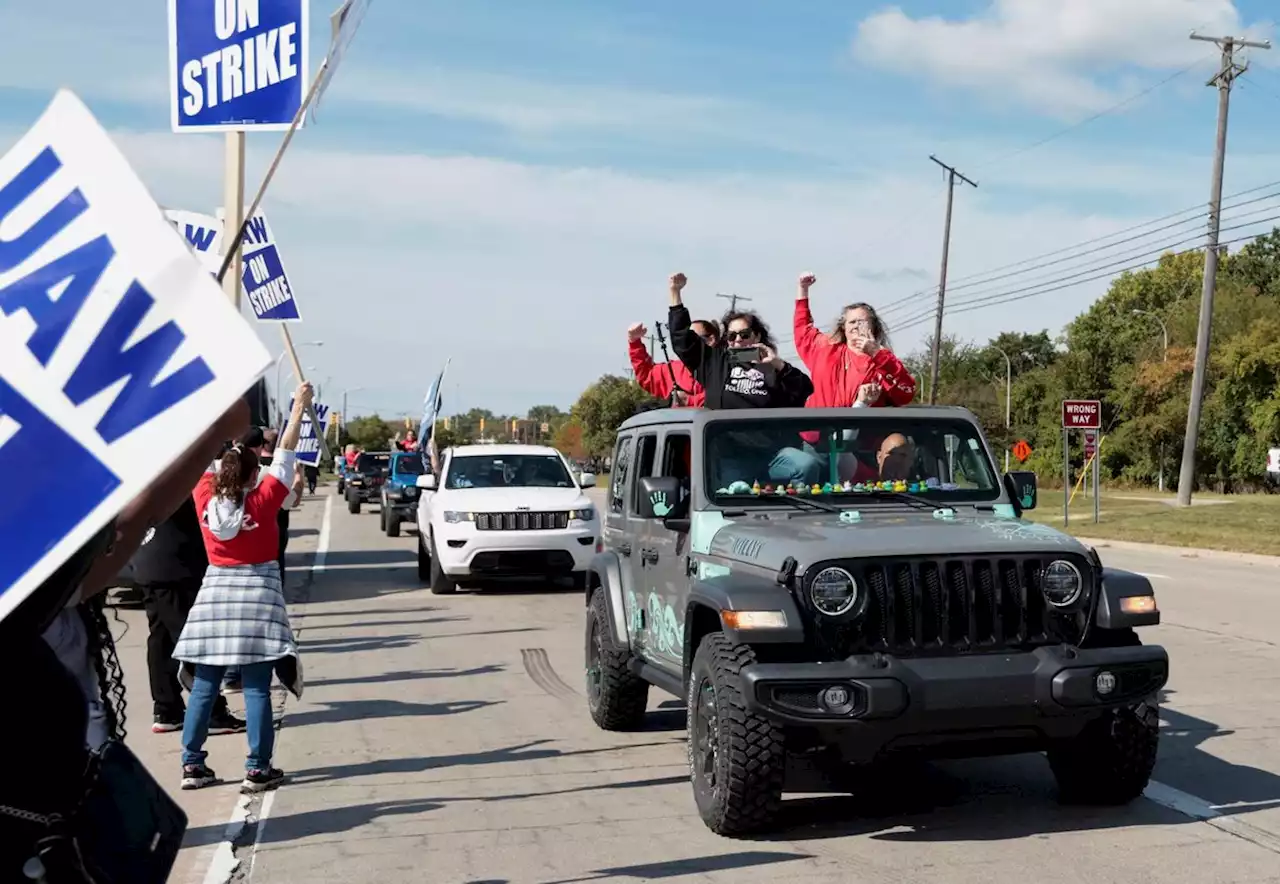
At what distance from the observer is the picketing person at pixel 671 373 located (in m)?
8.70

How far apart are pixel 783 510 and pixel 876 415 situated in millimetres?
748

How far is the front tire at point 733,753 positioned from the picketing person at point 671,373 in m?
2.58

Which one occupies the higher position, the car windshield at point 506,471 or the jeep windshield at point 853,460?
the jeep windshield at point 853,460

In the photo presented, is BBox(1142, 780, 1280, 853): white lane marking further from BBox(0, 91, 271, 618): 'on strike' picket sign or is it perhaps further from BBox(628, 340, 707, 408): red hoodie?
BBox(0, 91, 271, 618): 'on strike' picket sign

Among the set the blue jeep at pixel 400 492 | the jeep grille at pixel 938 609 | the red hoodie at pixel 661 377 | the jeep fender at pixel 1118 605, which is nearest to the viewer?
the jeep grille at pixel 938 609

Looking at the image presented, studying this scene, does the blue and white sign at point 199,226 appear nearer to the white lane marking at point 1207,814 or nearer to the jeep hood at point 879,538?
the jeep hood at point 879,538

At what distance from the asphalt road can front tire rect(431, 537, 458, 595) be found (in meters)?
6.01

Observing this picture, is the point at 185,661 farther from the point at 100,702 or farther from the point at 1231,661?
the point at 1231,661

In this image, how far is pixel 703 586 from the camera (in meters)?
6.31

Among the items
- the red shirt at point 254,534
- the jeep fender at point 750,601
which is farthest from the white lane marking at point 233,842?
the jeep fender at point 750,601

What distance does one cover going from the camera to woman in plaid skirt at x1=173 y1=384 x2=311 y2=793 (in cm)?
713

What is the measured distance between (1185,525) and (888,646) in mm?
27442

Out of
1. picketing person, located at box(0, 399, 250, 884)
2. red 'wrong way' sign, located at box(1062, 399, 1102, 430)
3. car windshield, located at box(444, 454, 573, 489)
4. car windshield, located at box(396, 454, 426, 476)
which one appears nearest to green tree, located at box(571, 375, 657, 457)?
red 'wrong way' sign, located at box(1062, 399, 1102, 430)

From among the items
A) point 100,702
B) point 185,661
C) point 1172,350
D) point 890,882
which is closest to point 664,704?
point 185,661
